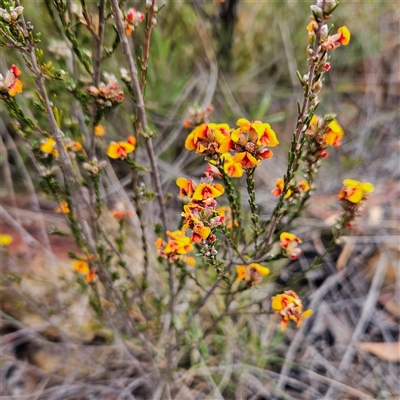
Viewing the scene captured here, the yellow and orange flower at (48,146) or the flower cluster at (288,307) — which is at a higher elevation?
the yellow and orange flower at (48,146)

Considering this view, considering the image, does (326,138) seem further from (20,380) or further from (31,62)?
(20,380)

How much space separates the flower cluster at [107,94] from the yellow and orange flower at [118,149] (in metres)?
0.11

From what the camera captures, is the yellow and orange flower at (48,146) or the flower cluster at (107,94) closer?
the flower cluster at (107,94)

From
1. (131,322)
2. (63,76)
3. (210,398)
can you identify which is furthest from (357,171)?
(63,76)

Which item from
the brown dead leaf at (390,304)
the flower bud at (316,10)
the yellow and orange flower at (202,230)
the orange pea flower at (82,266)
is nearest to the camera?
the flower bud at (316,10)

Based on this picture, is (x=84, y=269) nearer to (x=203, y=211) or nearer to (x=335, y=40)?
(x=203, y=211)

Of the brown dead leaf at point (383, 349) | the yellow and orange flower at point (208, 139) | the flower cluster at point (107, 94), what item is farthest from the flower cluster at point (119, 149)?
the brown dead leaf at point (383, 349)

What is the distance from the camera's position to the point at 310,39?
87 cm

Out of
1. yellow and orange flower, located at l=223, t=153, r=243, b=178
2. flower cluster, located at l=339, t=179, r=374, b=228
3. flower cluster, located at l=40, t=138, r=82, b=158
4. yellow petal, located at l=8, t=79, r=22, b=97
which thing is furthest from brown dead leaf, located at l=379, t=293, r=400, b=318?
yellow petal, located at l=8, t=79, r=22, b=97

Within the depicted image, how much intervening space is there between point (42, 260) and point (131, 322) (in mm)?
952

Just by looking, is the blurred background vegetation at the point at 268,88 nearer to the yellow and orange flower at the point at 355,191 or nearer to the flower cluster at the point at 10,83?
the yellow and orange flower at the point at 355,191

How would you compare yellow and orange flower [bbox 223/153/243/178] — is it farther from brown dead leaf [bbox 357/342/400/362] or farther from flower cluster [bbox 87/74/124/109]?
brown dead leaf [bbox 357/342/400/362]

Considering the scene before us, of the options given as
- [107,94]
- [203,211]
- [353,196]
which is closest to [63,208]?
[107,94]

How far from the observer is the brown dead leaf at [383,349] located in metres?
2.02
